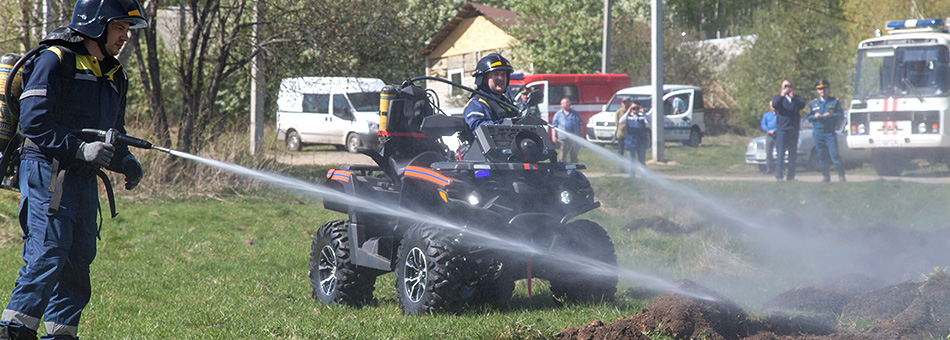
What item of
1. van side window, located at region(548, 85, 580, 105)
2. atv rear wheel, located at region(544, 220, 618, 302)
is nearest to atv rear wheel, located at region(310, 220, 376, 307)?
atv rear wheel, located at region(544, 220, 618, 302)

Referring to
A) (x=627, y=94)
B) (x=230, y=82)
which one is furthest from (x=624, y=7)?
(x=230, y=82)

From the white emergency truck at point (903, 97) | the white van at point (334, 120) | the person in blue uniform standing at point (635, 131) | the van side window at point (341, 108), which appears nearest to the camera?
the person in blue uniform standing at point (635, 131)

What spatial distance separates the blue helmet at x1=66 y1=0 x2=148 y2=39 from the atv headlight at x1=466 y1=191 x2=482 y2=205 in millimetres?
2448

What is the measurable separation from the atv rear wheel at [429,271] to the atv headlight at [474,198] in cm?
28

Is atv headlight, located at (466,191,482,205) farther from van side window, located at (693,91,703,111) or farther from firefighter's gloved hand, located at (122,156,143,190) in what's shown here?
van side window, located at (693,91,703,111)

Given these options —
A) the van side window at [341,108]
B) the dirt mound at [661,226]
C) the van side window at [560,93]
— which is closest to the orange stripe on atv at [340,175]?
the dirt mound at [661,226]

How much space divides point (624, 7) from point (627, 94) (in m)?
12.6

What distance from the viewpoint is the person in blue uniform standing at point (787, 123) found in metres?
14.3

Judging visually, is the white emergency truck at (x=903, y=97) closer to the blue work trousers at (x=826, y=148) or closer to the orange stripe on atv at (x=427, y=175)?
the blue work trousers at (x=826, y=148)

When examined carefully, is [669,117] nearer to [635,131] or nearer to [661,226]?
[635,131]

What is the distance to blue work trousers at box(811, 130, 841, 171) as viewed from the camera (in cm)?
1469

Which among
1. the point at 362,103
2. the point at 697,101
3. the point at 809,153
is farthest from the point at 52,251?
the point at 697,101

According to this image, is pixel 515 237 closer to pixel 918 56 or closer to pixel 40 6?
pixel 40 6

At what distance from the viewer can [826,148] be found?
48.9ft
